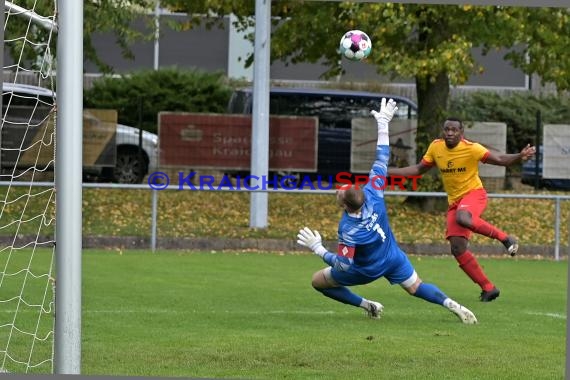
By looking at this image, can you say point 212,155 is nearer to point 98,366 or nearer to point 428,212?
point 428,212

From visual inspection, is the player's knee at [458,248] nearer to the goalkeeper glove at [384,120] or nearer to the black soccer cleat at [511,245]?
the black soccer cleat at [511,245]

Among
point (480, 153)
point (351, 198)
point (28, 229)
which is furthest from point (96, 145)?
point (351, 198)

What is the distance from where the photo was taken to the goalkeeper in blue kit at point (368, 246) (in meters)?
11.3

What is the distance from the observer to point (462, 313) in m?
11.6

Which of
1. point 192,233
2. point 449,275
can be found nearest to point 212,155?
point 192,233

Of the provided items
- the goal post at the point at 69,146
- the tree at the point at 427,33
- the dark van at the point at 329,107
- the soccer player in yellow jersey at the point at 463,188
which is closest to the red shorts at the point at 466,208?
the soccer player in yellow jersey at the point at 463,188

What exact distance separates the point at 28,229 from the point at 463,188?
29.3 feet

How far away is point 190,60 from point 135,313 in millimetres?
27421

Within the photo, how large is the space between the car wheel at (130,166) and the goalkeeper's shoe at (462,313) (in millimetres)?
14666

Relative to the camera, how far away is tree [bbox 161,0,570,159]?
2283 centimetres

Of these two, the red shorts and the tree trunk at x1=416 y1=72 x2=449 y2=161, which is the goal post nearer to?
the red shorts

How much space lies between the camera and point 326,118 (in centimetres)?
2919

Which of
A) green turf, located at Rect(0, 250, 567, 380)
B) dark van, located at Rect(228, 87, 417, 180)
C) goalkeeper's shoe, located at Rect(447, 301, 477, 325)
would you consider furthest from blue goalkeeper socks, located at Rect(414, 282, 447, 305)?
dark van, located at Rect(228, 87, 417, 180)

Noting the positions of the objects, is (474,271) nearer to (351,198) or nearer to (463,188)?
(463,188)
